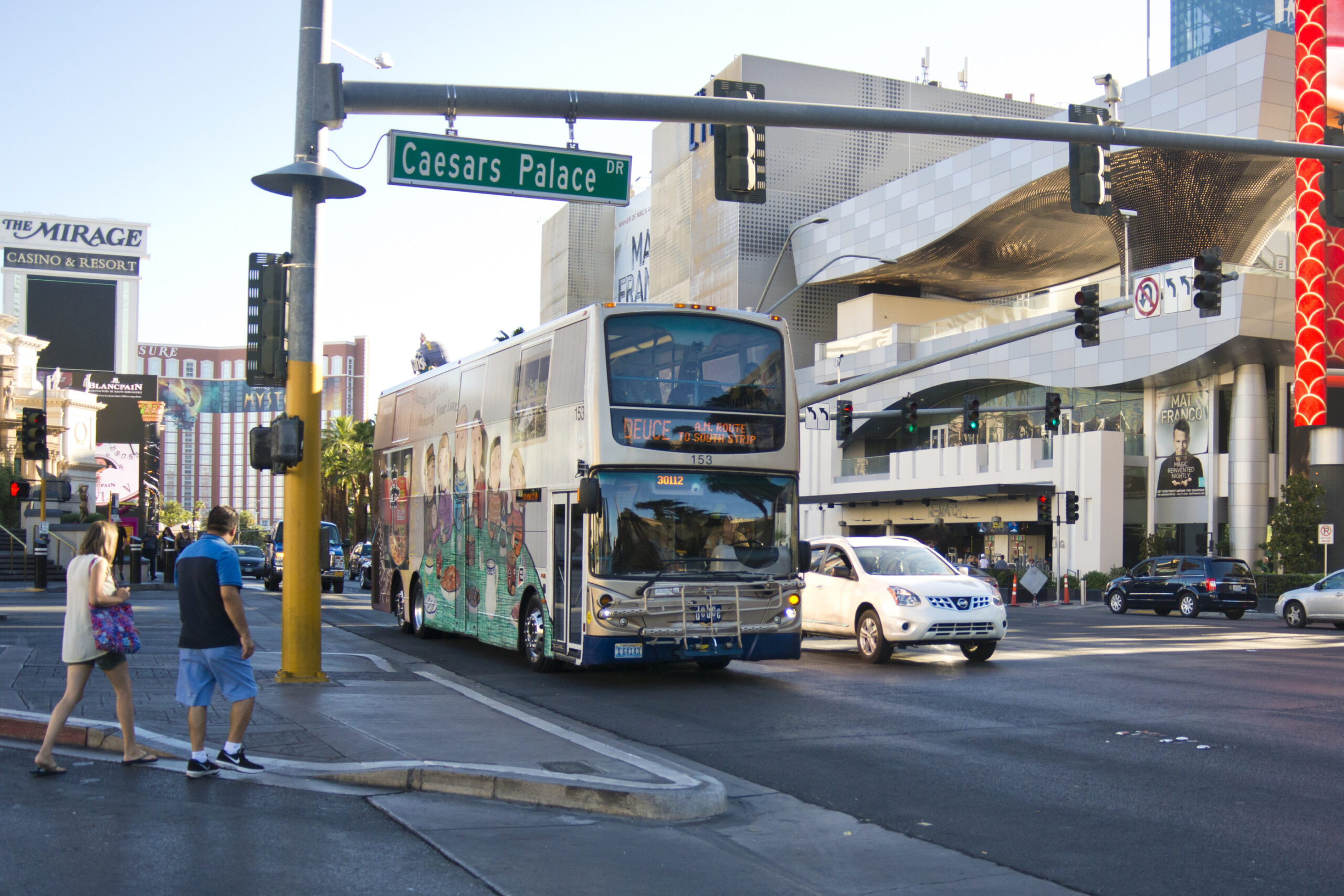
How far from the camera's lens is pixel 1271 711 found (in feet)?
38.9

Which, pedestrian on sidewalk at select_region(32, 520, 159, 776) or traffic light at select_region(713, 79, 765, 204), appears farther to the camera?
traffic light at select_region(713, 79, 765, 204)

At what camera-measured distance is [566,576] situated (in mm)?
14477

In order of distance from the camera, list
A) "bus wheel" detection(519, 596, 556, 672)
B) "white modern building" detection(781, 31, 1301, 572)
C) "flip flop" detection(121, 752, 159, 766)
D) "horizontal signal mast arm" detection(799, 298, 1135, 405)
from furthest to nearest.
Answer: "white modern building" detection(781, 31, 1301, 572), "horizontal signal mast arm" detection(799, 298, 1135, 405), "bus wheel" detection(519, 596, 556, 672), "flip flop" detection(121, 752, 159, 766)

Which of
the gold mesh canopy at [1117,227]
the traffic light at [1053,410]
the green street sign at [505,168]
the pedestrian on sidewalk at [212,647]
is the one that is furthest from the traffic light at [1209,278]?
the gold mesh canopy at [1117,227]

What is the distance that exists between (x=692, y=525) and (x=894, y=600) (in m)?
3.82

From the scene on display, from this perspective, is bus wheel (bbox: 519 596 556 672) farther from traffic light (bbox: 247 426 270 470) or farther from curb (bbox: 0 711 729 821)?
curb (bbox: 0 711 729 821)

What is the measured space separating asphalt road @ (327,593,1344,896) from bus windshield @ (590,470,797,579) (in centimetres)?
141

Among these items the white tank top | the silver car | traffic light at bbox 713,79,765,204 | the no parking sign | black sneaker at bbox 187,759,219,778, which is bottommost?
the silver car

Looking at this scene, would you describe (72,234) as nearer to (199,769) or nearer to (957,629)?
(957,629)

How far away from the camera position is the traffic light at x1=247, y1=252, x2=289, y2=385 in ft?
42.1

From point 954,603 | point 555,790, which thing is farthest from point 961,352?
point 555,790

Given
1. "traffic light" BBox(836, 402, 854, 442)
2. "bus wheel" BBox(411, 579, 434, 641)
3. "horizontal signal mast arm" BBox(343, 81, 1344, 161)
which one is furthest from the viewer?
"traffic light" BBox(836, 402, 854, 442)

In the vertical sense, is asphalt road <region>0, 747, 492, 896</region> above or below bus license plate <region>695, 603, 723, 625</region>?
below

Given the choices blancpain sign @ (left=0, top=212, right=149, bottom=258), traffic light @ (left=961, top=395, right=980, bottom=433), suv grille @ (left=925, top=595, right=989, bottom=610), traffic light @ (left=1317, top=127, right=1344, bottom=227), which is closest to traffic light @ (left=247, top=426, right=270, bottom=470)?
suv grille @ (left=925, top=595, right=989, bottom=610)
